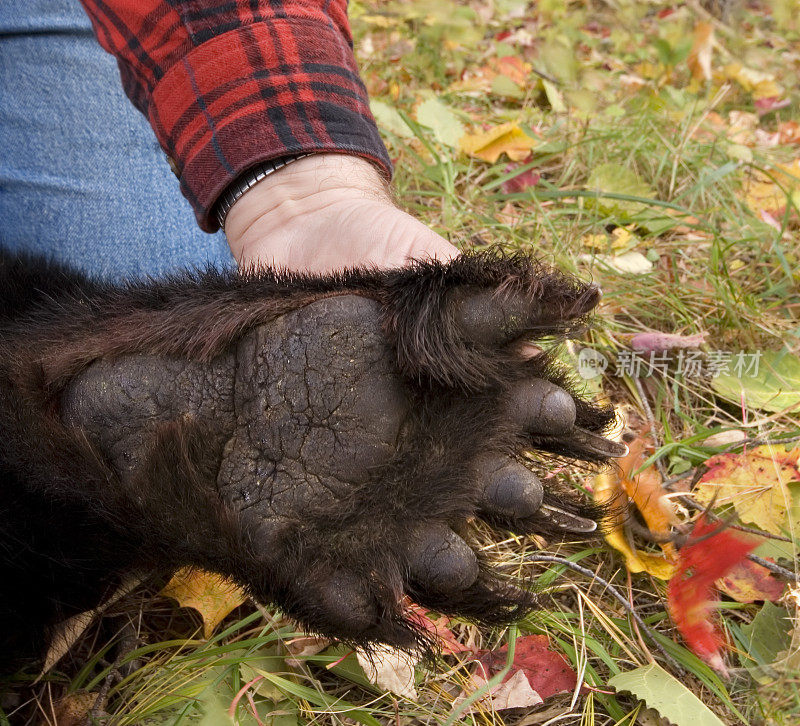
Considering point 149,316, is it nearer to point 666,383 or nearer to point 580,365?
point 580,365

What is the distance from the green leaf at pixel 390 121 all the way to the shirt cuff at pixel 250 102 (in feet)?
3.61

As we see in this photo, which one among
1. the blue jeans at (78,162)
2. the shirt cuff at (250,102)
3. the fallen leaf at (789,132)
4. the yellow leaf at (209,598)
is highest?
the shirt cuff at (250,102)

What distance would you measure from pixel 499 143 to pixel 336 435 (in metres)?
1.90

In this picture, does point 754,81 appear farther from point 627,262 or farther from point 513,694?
point 513,694

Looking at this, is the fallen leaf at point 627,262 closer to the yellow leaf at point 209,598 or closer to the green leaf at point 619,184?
the green leaf at point 619,184

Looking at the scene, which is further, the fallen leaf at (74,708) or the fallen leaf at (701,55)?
the fallen leaf at (701,55)

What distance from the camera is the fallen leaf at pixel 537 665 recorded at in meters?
1.21

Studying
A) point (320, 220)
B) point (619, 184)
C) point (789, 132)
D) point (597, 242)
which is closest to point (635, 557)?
point (320, 220)

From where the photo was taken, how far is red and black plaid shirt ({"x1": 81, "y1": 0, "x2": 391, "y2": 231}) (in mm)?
1463

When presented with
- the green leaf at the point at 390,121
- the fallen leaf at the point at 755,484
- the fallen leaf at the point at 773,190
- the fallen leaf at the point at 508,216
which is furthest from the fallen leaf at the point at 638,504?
the green leaf at the point at 390,121

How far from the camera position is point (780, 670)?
42.9 inches

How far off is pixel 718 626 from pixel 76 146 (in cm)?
180

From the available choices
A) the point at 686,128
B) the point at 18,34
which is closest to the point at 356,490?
the point at 18,34

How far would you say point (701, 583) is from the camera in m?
1.27
